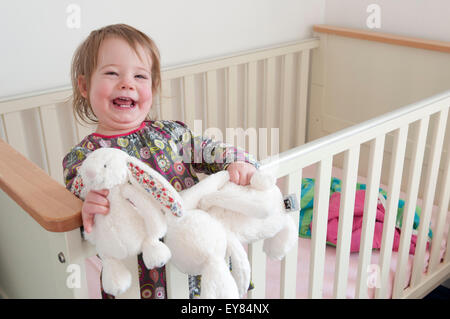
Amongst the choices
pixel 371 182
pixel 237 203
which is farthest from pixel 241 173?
pixel 371 182

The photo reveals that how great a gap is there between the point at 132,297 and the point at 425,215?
3.09 ft

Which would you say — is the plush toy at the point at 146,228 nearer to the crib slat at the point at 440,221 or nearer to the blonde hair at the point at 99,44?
the blonde hair at the point at 99,44

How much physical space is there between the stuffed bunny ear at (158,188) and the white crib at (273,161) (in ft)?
0.35

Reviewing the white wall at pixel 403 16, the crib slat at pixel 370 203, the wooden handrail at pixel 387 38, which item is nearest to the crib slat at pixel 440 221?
the crib slat at pixel 370 203

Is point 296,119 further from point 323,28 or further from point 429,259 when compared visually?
point 429,259

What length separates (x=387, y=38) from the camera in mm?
1816

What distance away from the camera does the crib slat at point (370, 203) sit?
42.1 inches

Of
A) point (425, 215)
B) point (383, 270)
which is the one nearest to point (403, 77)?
point (425, 215)

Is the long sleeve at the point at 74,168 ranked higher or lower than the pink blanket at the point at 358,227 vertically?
higher

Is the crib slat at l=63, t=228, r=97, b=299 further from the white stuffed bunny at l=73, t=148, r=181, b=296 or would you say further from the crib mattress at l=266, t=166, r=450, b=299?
the crib mattress at l=266, t=166, r=450, b=299

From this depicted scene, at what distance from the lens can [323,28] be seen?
2.02 m

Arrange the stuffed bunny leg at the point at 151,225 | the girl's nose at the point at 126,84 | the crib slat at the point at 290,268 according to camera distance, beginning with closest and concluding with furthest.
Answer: the stuffed bunny leg at the point at 151,225, the girl's nose at the point at 126,84, the crib slat at the point at 290,268

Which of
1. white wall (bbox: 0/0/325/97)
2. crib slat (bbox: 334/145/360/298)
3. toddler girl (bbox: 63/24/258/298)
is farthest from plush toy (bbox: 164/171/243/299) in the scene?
white wall (bbox: 0/0/325/97)

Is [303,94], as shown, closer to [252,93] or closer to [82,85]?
[252,93]
